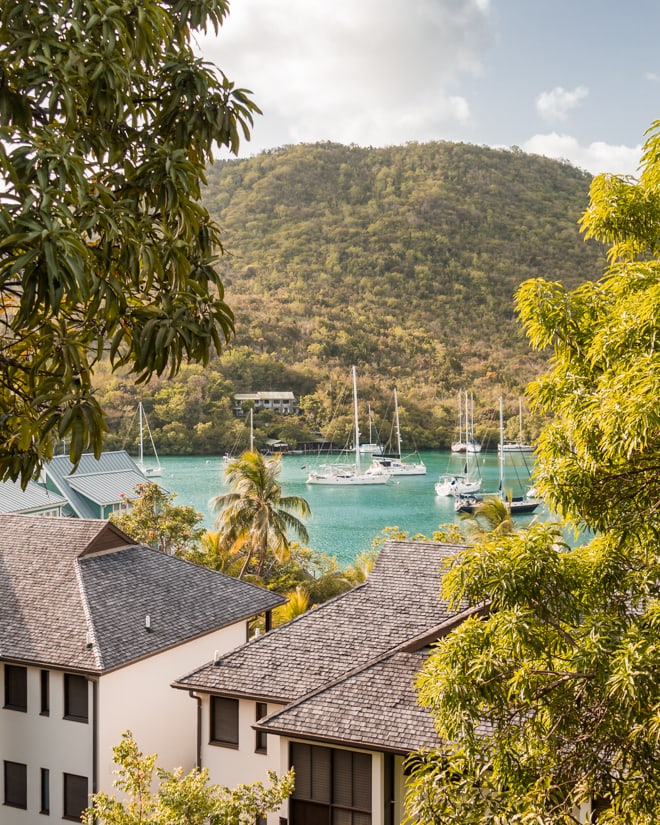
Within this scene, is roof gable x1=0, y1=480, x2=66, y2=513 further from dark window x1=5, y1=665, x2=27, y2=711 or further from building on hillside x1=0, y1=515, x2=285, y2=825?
dark window x1=5, y1=665, x2=27, y2=711

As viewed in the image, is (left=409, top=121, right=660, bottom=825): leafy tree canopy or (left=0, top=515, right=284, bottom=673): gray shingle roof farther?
(left=0, top=515, right=284, bottom=673): gray shingle roof

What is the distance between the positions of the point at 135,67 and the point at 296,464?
88.7 m

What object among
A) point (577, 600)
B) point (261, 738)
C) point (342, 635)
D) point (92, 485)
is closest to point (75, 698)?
point (261, 738)

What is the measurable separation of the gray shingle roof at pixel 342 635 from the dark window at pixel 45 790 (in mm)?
4228

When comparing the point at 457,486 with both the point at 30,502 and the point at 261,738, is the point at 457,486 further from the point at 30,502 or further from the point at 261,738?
the point at 261,738

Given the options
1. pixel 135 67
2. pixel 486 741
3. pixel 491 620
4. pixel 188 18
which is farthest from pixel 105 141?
pixel 486 741

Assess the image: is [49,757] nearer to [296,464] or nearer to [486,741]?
[486,741]

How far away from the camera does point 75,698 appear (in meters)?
16.4

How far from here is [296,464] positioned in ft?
303

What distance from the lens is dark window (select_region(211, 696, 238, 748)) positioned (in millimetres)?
15125

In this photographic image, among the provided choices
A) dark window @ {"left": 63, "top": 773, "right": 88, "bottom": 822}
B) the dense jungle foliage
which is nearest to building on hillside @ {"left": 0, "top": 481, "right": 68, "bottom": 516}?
dark window @ {"left": 63, "top": 773, "right": 88, "bottom": 822}

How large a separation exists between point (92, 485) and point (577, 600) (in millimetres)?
45684

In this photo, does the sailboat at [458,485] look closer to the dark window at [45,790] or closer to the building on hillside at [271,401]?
the building on hillside at [271,401]

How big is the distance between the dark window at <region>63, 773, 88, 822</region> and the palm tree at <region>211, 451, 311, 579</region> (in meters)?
16.4
